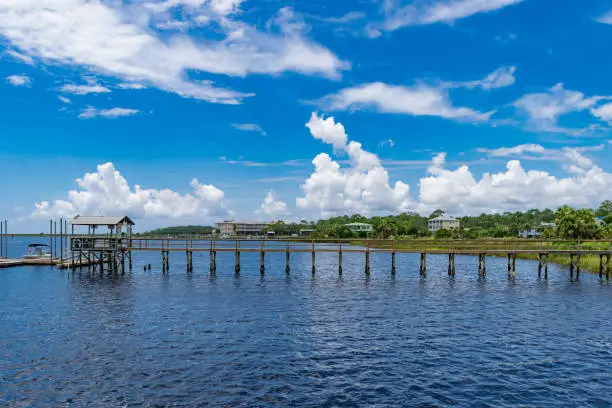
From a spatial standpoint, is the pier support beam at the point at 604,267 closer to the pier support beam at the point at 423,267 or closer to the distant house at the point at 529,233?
the pier support beam at the point at 423,267

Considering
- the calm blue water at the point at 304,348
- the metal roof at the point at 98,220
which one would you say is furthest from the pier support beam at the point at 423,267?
the metal roof at the point at 98,220

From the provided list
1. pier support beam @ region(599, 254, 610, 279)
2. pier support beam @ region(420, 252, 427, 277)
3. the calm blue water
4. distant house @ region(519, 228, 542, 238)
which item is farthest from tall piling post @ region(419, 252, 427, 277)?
distant house @ region(519, 228, 542, 238)

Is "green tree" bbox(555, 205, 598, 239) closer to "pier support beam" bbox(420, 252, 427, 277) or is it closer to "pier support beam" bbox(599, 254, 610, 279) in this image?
"pier support beam" bbox(599, 254, 610, 279)

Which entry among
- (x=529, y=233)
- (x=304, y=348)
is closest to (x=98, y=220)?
(x=304, y=348)

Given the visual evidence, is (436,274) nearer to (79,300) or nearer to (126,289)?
(126,289)

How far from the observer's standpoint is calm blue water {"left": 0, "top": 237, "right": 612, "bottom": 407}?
61.7 feet

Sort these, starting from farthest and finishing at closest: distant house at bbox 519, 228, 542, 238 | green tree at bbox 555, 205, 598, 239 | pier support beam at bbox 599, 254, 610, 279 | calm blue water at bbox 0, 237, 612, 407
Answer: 1. distant house at bbox 519, 228, 542, 238
2. green tree at bbox 555, 205, 598, 239
3. pier support beam at bbox 599, 254, 610, 279
4. calm blue water at bbox 0, 237, 612, 407

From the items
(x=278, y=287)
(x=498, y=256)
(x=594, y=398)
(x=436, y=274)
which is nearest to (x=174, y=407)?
(x=594, y=398)

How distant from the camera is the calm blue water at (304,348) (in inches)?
741

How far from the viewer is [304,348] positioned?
25.5 m

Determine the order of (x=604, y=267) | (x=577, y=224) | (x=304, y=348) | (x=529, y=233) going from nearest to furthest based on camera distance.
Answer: (x=304, y=348), (x=604, y=267), (x=577, y=224), (x=529, y=233)

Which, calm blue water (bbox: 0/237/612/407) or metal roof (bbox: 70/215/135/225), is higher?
metal roof (bbox: 70/215/135/225)

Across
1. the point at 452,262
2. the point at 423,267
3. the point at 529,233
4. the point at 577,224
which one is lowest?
the point at 529,233

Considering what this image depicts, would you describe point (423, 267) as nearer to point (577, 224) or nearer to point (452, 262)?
A: point (452, 262)
